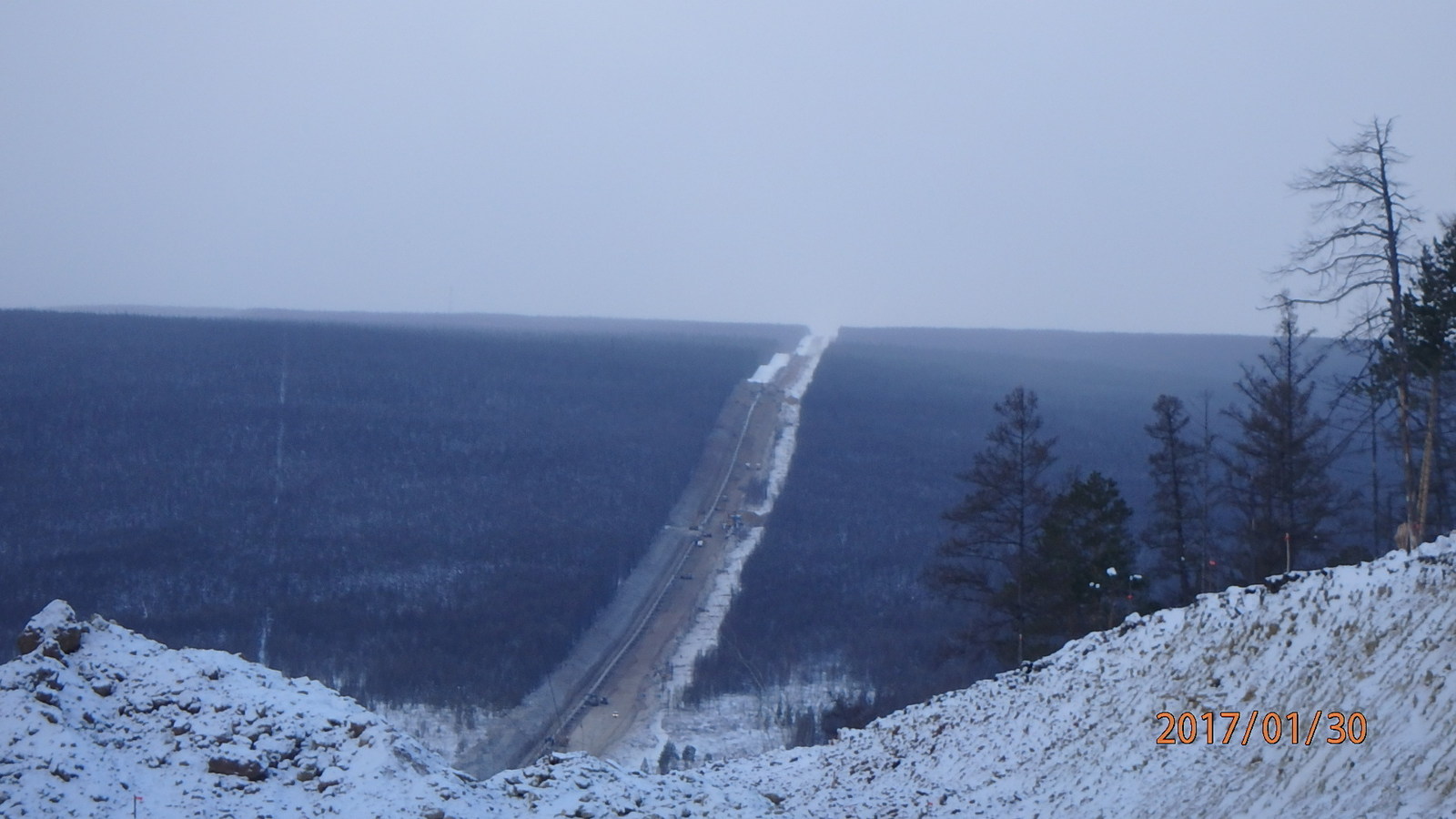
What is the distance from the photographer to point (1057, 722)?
1313 cm

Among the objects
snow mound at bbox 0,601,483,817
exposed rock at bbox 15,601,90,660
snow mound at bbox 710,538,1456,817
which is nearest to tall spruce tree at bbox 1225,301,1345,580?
snow mound at bbox 710,538,1456,817

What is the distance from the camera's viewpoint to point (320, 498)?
1636 inches

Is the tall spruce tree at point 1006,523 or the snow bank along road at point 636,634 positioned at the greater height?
the tall spruce tree at point 1006,523

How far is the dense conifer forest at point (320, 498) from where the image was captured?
1084 inches

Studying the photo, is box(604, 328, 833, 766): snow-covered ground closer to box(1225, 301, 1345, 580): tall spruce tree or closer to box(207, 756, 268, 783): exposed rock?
box(207, 756, 268, 783): exposed rock

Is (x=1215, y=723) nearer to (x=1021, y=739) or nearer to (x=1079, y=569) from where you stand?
(x=1021, y=739)

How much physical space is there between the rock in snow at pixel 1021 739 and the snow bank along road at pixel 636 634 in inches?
385

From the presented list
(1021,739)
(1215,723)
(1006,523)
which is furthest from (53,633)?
(1006,523)

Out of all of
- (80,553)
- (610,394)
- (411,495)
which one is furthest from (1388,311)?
(610,394)

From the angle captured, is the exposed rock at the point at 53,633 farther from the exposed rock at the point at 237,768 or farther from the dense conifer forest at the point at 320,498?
the dense conifer forest at the point at 320,498
